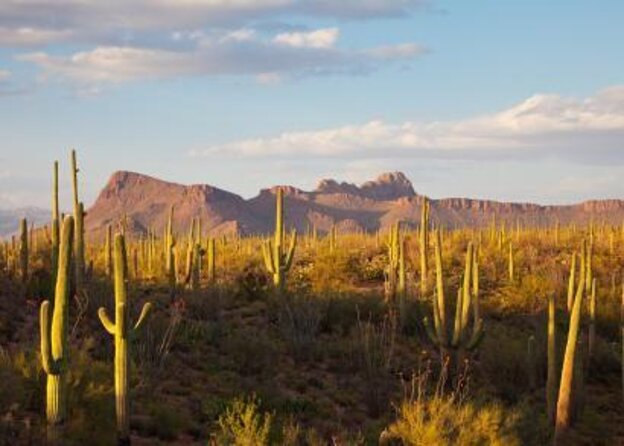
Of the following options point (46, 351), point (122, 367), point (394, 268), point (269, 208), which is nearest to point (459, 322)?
point (394, 268)

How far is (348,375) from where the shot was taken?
50.6 ft

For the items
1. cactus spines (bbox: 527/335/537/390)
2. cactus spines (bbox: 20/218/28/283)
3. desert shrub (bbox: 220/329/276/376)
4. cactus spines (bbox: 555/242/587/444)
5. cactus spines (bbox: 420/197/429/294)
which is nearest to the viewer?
cactus spines (bbox: 555/242/587/444)

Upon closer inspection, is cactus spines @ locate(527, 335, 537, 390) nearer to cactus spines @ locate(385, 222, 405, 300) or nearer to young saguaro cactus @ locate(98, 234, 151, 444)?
cactus spines @ locate(385, 222, 405, 300)

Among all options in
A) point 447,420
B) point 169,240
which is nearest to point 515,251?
point 169,240

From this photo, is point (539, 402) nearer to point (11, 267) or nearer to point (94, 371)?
point (94, 371)

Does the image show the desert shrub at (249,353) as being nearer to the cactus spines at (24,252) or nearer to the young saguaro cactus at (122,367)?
the cactus spines at (24,252)

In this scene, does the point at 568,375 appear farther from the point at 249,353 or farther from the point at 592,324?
the point at 249,353

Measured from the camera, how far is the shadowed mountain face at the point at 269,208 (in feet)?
435

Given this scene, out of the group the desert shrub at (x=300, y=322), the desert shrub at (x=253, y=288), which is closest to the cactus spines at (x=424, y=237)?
the desert shrub at (x=300, y=322)

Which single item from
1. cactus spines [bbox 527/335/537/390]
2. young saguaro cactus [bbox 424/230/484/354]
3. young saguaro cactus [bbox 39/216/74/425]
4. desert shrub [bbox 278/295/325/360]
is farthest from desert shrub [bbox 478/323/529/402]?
young saguaro cactus [bbox 39/216/74/425]

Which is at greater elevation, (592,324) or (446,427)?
(592,324)

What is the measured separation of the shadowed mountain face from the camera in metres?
133

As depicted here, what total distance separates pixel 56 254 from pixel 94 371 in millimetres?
4517

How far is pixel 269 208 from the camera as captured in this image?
152 meters
